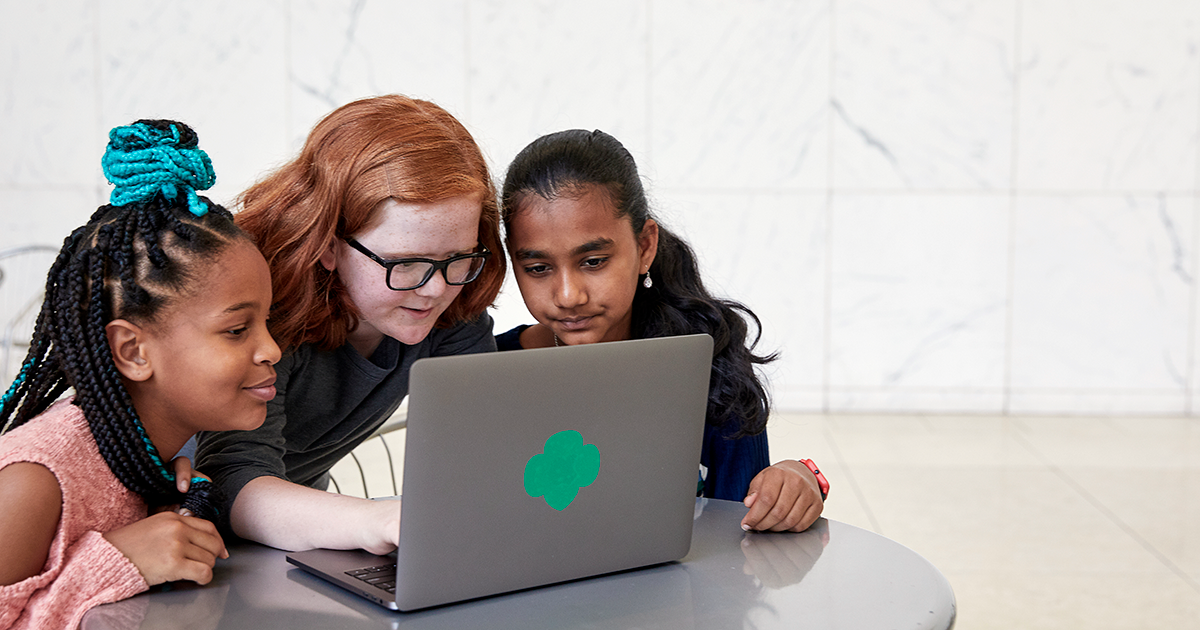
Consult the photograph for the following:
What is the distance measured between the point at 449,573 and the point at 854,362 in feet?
13.7

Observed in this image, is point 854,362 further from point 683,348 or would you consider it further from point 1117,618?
point 683,348

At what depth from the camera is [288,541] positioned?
1.14 metres

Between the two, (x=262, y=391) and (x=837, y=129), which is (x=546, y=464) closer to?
(x=262, y=391)

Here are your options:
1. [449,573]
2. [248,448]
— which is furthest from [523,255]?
[449,573]

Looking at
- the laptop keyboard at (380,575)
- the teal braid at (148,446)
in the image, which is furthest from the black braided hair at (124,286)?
the laptop keyboard at (380,575)

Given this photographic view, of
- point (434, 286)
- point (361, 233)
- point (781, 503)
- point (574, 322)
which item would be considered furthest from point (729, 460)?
point (361, 233)

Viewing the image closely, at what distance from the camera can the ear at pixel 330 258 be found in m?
1.40

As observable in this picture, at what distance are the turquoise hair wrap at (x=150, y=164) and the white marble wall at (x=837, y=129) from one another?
368 centimetres

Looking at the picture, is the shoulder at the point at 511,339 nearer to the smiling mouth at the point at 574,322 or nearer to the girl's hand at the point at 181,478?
the smiling mouth at the point at 574,322

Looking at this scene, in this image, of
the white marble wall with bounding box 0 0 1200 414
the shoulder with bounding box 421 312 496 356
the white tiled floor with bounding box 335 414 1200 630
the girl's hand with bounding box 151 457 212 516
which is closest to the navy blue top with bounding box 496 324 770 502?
the shoulder with bounding box 421 312 496 356

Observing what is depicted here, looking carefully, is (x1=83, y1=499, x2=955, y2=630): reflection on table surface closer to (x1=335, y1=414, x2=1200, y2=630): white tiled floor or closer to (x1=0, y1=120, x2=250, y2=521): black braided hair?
(x1=0, y1=120, x2=250, y2=521): black braided hair

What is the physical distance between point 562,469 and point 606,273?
0.71 meters

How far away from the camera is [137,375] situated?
1073 mm

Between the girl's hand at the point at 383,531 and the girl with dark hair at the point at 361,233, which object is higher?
the girl with dark hair at the point at 361,233
